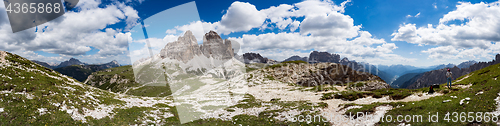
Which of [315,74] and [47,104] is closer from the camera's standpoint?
[47,104]

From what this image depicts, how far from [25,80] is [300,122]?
36.4 metres

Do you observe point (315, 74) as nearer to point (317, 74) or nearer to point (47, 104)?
point (317, 74)

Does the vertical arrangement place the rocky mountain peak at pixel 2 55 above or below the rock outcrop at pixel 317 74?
above

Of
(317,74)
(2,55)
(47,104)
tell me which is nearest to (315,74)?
(317,74)

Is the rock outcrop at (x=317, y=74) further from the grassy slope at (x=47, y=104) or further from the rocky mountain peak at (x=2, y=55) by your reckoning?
the rocky mountain peak at (x=2, y=55)

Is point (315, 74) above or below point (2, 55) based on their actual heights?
below

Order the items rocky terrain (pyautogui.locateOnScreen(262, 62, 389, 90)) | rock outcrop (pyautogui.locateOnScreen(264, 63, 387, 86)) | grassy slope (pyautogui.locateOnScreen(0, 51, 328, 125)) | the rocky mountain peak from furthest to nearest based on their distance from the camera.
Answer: rock outcrop (pyautogui.locateOnScreen(264, 63, 387, 86))
rocky terrain (pyautogui.locateOnScreen(262, 62, 389, 90))
the rocky mountain peak
grassy slope (pyautogui.locateOnScreen(0, 51, 328, 125))

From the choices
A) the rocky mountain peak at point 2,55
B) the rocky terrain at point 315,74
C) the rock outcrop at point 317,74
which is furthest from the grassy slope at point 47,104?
the rock outcrop at point 317,74

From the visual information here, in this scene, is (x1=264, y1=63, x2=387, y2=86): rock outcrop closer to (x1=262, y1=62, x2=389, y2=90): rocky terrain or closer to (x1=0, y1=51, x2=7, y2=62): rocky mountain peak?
(x1=262, y1=62, x2=389, y2=90): rocky terrain

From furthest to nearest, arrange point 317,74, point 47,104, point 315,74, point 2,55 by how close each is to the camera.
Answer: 1. point 317,74
2. point 315,74
3. point 2,55
4. point 47,104

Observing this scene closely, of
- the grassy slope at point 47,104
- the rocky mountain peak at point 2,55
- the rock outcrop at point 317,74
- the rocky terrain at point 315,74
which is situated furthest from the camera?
the rock outcrop at point 317,74

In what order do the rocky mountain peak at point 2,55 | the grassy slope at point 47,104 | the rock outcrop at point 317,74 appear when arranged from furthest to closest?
1. the rock outcrop at point 317,74
2. the rocky mountain peak at point 2,55
3. the grassy slope at point 47,104

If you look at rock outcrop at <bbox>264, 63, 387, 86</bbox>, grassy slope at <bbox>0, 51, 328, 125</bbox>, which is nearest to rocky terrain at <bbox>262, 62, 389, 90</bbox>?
rock outcrop at <bbox>264, 63, 387, 86</bbox>

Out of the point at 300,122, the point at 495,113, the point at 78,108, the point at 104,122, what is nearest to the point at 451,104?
the point at 495,113
